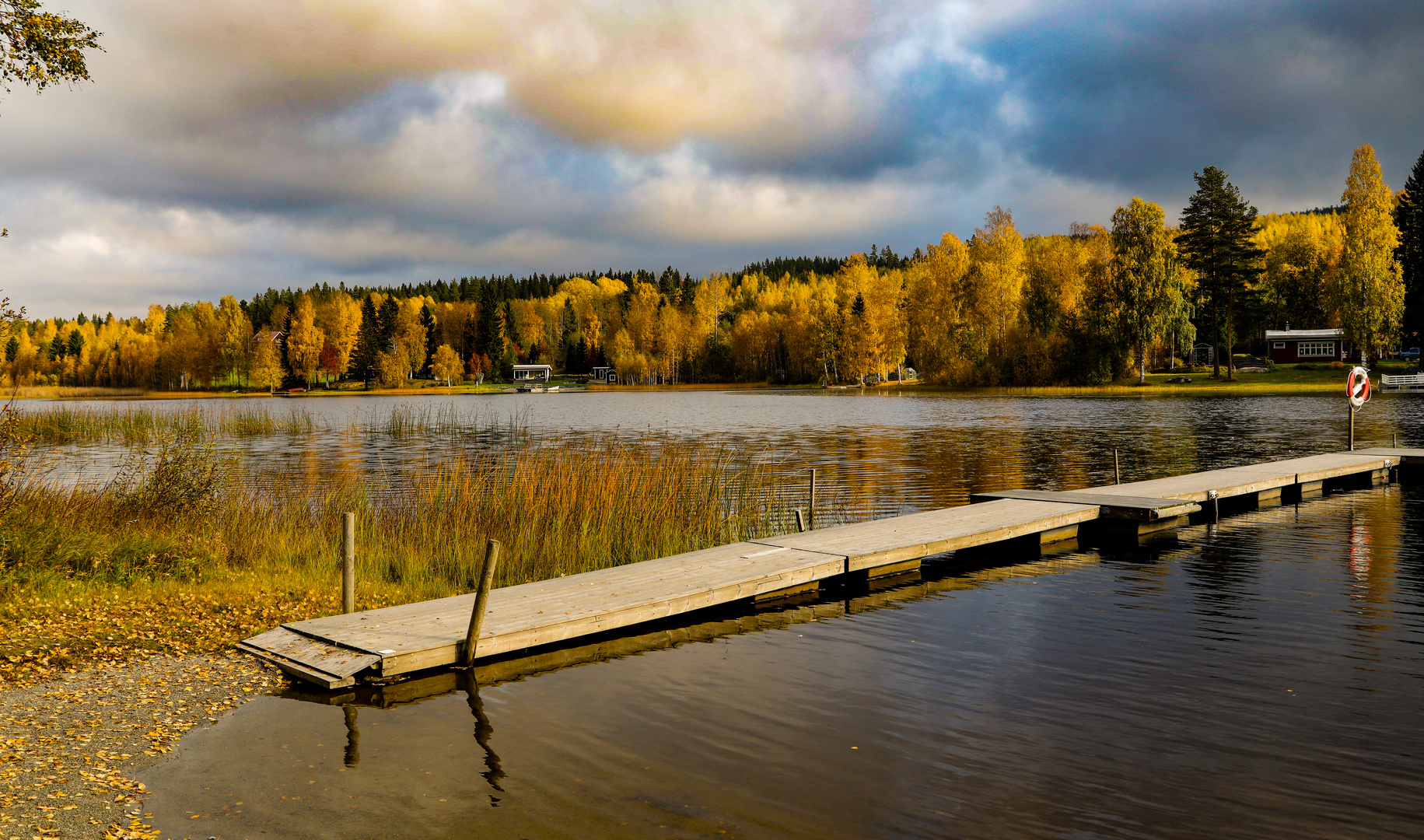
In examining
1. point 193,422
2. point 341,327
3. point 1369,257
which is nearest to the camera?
point 193,422

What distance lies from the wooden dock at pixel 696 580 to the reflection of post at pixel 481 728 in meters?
0.26

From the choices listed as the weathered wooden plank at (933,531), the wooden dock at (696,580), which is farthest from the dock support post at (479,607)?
the weathered wooden plank at (933,531)

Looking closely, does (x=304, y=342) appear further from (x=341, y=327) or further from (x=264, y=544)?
(x=264, y=544)

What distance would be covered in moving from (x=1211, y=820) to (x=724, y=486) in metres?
12.5

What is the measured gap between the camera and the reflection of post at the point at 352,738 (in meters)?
6.73

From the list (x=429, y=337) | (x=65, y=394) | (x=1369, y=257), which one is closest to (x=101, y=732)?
(x=1369, y=257)

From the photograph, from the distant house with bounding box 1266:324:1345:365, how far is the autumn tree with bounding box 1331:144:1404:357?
695 inches

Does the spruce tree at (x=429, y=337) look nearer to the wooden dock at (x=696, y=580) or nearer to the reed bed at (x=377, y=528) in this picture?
the reed bed at (x=377, y=528)

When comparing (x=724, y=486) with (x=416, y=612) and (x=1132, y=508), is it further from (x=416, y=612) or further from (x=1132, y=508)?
(x=416, y=612)

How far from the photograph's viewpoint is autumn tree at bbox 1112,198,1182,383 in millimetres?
64062

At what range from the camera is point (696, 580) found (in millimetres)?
10820

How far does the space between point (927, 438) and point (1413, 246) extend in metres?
60.1

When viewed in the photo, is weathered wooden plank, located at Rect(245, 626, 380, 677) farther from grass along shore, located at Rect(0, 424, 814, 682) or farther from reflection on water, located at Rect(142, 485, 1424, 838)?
grass along shore, located at Rect(0, 424, 814, 682)

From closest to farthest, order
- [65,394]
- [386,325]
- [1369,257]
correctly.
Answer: [1369,257]
[65,394]
[386,325]
